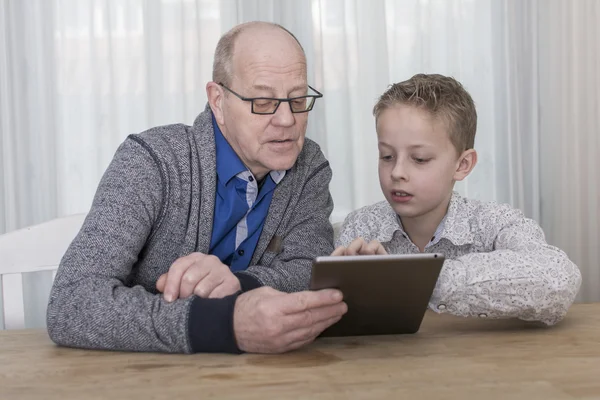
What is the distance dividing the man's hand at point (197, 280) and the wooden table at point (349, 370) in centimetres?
16

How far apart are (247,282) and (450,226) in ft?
1.78

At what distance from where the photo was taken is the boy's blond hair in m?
1.86

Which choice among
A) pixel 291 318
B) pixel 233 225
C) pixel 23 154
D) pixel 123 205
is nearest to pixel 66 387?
pixel 291 318

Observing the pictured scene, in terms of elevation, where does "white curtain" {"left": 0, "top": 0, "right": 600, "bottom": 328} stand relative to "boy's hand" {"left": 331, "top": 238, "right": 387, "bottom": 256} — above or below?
above

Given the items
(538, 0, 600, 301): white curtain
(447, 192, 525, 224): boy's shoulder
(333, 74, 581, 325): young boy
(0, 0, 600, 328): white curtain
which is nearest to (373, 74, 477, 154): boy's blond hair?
(333, 74, 581, 325): young boy

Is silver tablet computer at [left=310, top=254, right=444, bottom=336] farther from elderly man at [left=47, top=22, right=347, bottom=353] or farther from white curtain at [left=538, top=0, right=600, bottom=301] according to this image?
Answer: white curtain at [left=538, top=0, right=600, bottom=301]

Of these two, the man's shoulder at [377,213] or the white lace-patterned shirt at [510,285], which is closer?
the white lace-patterned shirt at [510,285]

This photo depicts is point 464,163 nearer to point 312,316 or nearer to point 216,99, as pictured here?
point 216,99

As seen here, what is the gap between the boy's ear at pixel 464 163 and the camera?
194 centimetres

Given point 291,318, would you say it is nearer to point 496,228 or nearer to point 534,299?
point 534,299

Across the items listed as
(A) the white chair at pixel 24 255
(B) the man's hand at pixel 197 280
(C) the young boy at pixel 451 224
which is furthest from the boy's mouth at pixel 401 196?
(A) the white chair at pixel 24 255

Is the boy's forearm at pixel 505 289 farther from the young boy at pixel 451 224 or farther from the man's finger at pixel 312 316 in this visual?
the man's finger at pixel 312 316

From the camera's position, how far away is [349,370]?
1216 mm

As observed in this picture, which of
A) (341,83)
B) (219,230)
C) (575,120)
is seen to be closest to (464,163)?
(219,230)
